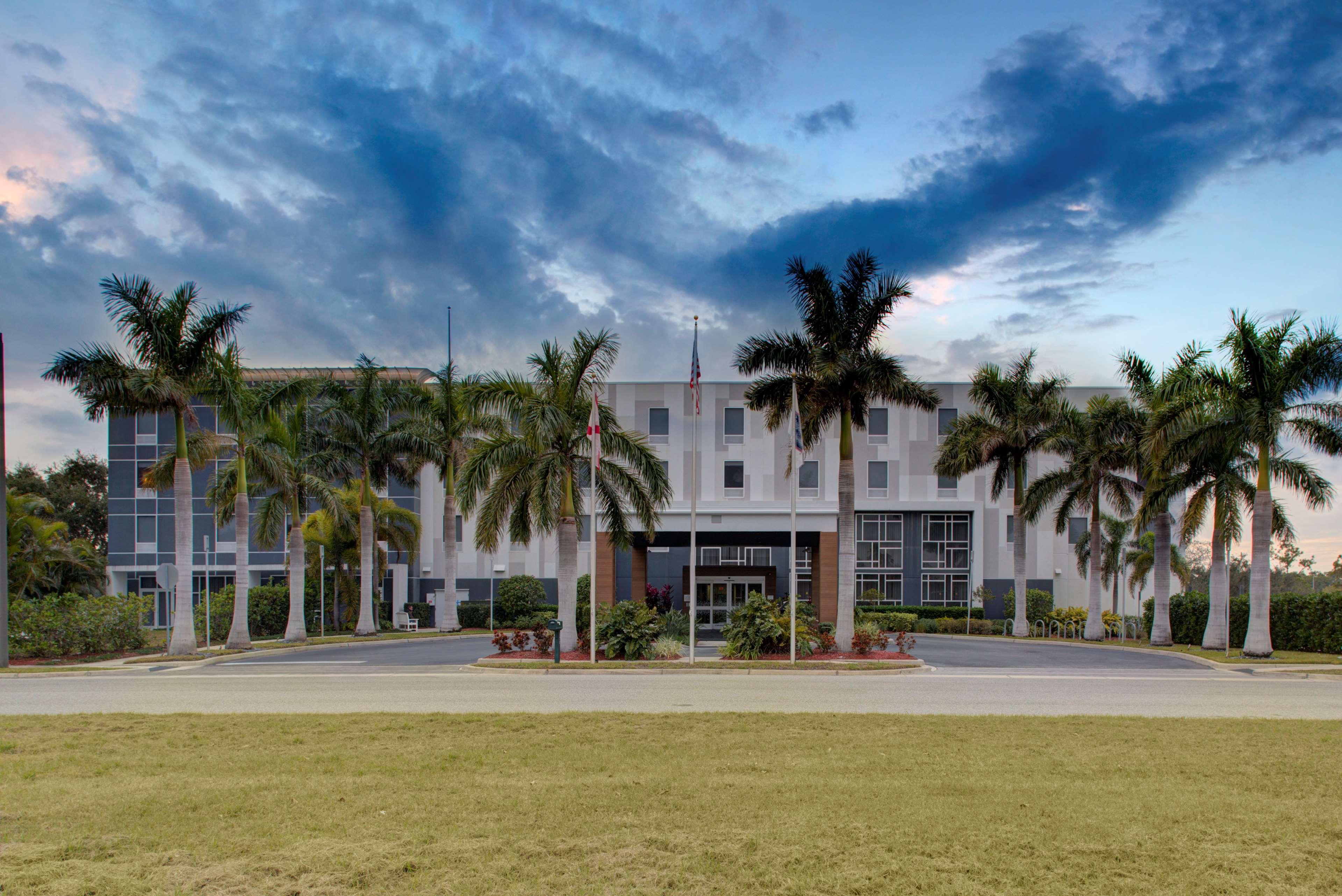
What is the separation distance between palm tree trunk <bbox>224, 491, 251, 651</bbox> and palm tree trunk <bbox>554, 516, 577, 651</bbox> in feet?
38.0

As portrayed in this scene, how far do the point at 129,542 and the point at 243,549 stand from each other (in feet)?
83.9

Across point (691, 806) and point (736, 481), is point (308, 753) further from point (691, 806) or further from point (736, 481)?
point (736, 481)

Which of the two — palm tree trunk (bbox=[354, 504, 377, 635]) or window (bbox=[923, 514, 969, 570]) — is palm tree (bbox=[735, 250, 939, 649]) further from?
window (bbox=[923, 514, 969, 570])

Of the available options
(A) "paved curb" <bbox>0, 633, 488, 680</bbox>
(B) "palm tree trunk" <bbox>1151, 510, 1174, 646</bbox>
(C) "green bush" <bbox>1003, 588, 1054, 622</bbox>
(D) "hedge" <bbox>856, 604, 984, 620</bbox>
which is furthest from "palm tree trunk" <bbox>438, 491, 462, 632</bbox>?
(B) "palm tree trunk" <bbox>1151, 510, 1174, 646</bbox>

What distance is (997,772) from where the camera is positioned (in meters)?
8.99

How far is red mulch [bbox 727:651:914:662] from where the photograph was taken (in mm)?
24016

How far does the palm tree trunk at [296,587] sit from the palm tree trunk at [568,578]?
1298cm

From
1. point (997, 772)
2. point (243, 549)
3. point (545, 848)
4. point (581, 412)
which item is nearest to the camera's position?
point (545, 848)

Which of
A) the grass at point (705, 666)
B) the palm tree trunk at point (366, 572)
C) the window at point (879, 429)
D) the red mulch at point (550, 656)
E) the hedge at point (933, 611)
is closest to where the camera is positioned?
the grass at point (705, 666)

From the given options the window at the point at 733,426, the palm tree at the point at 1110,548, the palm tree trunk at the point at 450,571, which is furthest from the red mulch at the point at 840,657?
the window at the point at 733,426

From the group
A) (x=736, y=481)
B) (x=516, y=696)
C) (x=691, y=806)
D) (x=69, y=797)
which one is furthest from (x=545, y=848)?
(x=736, y=481)

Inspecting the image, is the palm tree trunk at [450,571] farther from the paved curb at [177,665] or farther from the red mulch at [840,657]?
the red mulch at [840,657]

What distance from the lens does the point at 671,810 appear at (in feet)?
24.8

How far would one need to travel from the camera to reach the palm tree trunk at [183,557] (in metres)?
26.9
